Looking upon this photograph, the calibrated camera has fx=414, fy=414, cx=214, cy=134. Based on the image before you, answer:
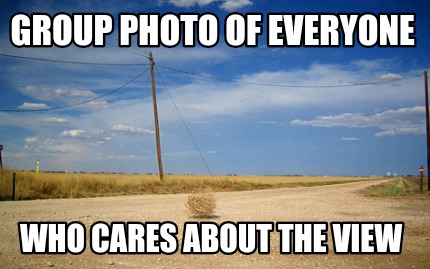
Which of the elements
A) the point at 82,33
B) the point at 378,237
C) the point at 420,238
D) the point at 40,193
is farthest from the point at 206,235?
the point at 40,193

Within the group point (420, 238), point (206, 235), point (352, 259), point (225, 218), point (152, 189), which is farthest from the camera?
point (152, 189)

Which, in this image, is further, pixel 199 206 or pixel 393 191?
pixel 393 191

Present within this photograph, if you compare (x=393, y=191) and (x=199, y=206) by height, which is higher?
(x=199, y=206)

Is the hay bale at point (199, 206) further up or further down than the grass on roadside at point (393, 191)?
further up

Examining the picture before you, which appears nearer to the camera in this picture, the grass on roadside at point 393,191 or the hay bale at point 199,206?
the hay bale at point 199,206

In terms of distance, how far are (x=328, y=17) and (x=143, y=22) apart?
5918 mm

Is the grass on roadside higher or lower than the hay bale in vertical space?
lower

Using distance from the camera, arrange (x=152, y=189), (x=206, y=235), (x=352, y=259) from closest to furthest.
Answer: (x=352, y=259) < (x=206, y=235) < (x=152, y=189)

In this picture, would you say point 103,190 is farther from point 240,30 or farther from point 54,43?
point 240,30

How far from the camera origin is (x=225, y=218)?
40.3 feet

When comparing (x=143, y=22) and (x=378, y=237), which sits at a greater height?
(x=143, y=22)

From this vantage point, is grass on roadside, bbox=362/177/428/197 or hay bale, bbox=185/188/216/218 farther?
grass on roadside, bbox=362/177/428/197

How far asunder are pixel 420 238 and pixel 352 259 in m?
3.21

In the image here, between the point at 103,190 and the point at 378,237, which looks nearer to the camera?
the point at 378,237
